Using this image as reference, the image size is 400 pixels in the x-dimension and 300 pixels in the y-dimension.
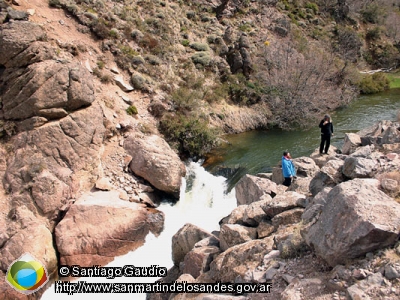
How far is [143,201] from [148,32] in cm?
1516

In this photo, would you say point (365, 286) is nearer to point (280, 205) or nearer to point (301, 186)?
point (280, 205)

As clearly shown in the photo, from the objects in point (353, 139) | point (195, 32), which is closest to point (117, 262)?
point (353, 139)

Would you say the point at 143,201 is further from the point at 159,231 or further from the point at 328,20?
the point at 328,20

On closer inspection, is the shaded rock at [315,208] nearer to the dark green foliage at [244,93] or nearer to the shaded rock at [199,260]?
the shaded rock at [199,260]

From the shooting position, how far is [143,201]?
1237 cm

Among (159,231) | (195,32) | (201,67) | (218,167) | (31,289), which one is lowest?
(31,289)

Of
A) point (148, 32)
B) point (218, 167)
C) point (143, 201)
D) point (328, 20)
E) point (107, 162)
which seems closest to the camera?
point (143, 201)

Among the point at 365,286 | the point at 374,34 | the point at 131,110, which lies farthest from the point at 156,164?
the point at 374,34

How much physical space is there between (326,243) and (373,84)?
31511mm

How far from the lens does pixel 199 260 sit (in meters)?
6.96

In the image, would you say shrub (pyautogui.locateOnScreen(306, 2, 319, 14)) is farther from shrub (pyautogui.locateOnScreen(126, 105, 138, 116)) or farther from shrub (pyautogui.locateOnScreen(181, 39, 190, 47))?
shrub (pyautogui.locateOnScreen(126, 105, 138, 116))

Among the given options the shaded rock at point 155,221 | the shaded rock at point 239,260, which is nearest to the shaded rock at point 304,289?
the shaded rock at point 239,260

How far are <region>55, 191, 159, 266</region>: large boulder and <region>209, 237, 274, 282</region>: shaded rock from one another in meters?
5.73

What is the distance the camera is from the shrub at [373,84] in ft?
97.9
